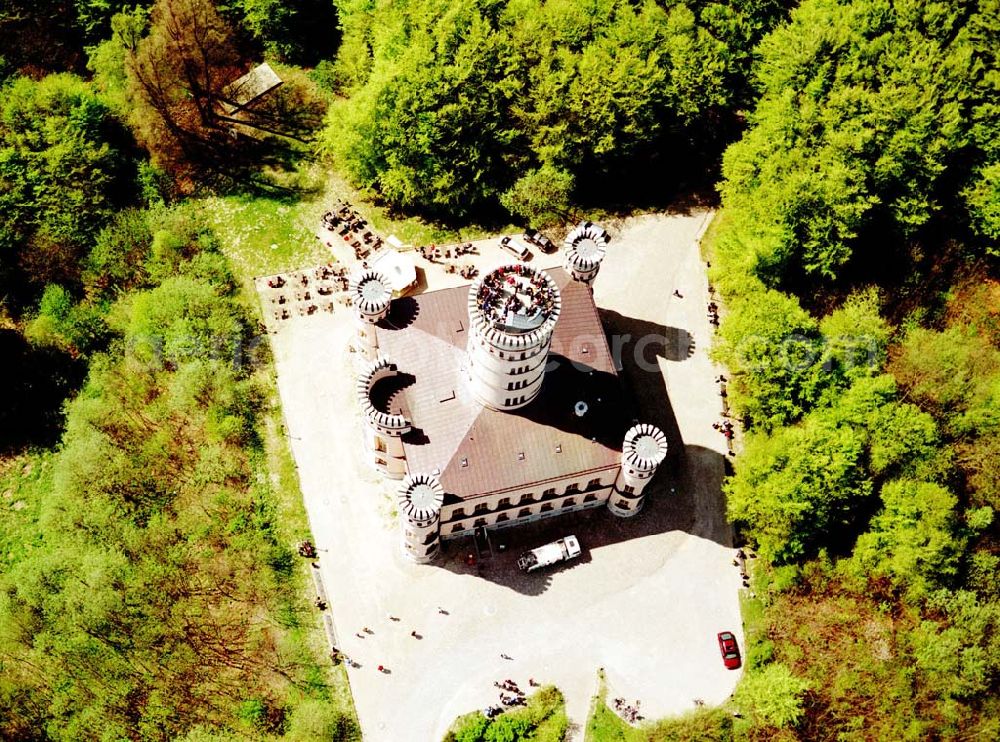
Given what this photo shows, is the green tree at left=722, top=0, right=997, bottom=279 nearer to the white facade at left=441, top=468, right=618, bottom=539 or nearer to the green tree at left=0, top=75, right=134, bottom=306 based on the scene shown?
the white facade at left=441, top=468, right=618, bottom=539

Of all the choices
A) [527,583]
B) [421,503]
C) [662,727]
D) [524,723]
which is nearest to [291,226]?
[421,503]

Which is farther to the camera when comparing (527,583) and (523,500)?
(527,583)

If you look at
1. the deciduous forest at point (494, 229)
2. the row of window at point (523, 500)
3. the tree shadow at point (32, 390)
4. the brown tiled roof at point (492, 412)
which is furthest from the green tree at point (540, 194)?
the tree shadow at point (32, 390)

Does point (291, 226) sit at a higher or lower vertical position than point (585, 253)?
lower

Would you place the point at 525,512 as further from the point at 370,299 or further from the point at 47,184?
the point at 47,184

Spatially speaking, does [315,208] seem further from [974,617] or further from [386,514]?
[974,617]

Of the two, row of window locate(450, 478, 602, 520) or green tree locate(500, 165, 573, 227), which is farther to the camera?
green tree locate(500, 165, 573, 227)

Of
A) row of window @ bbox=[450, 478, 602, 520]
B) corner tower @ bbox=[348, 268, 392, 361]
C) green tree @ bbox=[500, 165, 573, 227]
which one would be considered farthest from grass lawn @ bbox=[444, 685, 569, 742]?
green tree @ bbox=[500, 165, 573, 227]
